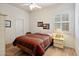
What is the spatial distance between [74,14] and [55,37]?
→ 51 centimetres

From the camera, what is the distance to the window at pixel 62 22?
1374mm

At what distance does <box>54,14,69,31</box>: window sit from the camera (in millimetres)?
1374

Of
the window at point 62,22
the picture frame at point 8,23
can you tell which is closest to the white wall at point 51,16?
the window at point 62,22

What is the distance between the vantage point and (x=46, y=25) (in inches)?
57.0

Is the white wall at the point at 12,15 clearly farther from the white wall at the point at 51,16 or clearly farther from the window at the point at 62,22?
the window at the point at 62,22

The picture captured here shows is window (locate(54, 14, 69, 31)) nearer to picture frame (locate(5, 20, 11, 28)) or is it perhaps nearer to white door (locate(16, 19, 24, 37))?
white door (locate(16, 19, 24, 37))

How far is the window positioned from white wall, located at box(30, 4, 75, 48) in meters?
0.06

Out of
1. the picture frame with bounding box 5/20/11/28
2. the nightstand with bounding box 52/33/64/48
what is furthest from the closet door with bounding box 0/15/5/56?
the nightstand with bounding box 52/33/64/48

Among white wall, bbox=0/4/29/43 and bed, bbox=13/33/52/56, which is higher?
white wall, bbox=0/4/29/43

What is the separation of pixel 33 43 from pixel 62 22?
63 centimetres

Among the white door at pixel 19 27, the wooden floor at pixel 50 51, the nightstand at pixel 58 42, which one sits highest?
the white door at pixel 19 27

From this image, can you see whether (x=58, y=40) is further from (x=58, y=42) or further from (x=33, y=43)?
(x=33, y=43)

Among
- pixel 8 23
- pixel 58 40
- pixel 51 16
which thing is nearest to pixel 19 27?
pixel 8 23

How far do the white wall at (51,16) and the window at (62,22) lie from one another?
65 mm
